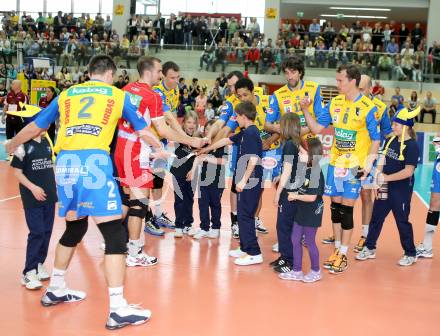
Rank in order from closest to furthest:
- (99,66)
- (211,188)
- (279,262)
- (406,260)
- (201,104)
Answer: (99,66) < (279,262) < (406,260) < (211,188) < (201,104)

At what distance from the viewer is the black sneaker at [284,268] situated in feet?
19.6

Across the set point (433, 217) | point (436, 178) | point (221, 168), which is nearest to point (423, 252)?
point (433, 217)

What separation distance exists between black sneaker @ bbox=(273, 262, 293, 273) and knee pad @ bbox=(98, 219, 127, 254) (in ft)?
7.14

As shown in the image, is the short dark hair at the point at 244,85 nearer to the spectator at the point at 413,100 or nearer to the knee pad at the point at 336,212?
the knee pad at the point at 336,212

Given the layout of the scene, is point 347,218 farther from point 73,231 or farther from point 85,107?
point 85,107

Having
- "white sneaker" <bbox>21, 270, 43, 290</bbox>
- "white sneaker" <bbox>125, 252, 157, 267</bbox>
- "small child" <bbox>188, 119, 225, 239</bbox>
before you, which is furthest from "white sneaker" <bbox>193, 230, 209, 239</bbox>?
"white sneaker" <bbox>21, 270, 43, 290</bbox>

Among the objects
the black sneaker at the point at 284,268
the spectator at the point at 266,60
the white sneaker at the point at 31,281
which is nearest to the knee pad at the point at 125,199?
the white sneaker at the point at 31,281

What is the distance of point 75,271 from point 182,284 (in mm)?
1158

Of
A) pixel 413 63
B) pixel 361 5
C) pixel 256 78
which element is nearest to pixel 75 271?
pixel 256 78

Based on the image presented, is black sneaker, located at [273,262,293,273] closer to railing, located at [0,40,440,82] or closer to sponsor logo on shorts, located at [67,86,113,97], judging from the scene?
sponsor logo on shorts, located at [67,86,113,97]

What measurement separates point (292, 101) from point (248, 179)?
1.39 meters

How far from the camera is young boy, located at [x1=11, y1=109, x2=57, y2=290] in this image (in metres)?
5.09

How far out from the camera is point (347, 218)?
622 cm

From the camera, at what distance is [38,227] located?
16.9ft
